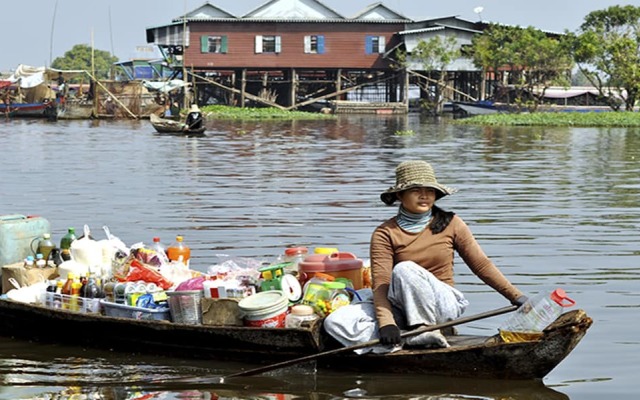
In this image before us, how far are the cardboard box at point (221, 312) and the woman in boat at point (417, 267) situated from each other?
802 mm

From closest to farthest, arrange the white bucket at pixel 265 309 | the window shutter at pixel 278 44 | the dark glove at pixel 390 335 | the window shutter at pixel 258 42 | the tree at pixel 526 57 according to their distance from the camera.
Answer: the dark glove at pixel 390 335 → the white bucket at pixel 265 309 → the tree at pixel 526 57 → the window shutter at pixel 258 42 → the window shutter at pixel 278 44

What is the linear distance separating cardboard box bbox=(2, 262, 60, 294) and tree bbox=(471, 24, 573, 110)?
A: 40.9 m

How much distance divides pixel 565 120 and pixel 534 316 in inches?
1436

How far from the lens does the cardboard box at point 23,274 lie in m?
7.86

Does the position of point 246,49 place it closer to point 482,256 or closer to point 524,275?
point 524,275

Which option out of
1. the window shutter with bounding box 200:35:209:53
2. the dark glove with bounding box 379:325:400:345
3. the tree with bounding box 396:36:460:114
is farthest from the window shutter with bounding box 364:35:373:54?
the dark glove with bounding box 379:325:400:345

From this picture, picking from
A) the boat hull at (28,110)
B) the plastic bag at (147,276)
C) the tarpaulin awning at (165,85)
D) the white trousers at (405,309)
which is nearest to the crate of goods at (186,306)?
the plastic bag at (147,276)

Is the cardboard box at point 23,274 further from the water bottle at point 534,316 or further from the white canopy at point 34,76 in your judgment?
the white canopy at point 34,76

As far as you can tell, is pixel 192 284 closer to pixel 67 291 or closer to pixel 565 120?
pixel 67 291

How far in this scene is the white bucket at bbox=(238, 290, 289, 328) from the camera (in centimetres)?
657

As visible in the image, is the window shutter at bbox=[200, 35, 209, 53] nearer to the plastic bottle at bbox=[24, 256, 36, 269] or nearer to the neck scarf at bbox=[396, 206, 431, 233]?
the plastic bottle at bbox=[24, 256, 36, 269]

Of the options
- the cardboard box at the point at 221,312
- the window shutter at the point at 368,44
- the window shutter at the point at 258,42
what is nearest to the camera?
the cardboard box at the point at 221,312

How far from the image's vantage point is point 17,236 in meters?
8.17

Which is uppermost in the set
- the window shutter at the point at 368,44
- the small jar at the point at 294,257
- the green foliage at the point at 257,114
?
the window shutter at the point at 368,44
